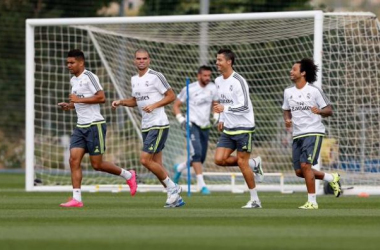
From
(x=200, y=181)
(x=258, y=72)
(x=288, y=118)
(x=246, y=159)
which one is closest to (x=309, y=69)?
(x=288, y=118)

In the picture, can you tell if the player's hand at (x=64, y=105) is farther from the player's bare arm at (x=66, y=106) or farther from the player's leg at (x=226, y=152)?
the player's leg at (x=226, y=152)

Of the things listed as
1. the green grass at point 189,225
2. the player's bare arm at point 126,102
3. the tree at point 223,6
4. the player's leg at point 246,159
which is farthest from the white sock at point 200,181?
the tree at point 223,6

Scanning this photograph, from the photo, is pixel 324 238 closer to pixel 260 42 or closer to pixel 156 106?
pixel 156 106

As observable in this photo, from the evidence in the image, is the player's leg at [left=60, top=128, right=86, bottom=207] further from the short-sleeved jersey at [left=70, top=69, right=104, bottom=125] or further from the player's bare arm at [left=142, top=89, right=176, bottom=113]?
the player's bare arm at [left=142, top=89, right=176, bottom=113]

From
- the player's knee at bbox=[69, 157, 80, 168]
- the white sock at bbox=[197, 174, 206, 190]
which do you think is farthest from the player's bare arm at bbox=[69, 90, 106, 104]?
the white sock at bbox=[197, 174, 206, 190]

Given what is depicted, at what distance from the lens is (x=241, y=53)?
2506cm

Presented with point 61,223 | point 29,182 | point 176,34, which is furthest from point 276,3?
point 61,223

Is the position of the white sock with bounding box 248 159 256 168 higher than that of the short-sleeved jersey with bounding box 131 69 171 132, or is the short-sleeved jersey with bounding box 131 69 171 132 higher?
the short-sleeved jersey with bounding box 131 69 171 132

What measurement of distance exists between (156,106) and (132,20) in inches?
242

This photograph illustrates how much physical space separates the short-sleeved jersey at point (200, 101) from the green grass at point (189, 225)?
140 inches

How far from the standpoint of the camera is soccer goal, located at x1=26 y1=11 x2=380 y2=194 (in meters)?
22.4

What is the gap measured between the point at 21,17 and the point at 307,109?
74.6 feet

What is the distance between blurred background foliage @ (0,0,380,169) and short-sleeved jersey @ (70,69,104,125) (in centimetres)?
2009

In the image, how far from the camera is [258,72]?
971 inches
